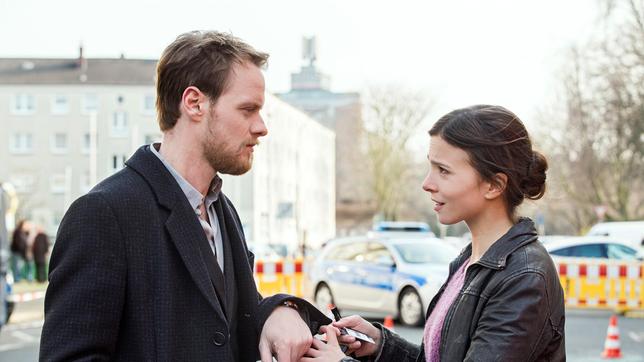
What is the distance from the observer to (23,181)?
84625 mm

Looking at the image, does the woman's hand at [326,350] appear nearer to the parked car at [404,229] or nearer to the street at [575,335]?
the street at [575,335]

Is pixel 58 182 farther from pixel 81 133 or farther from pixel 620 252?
pixel 620 252

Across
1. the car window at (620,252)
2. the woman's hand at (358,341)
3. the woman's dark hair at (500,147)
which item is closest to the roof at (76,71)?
the car window at (620,252)

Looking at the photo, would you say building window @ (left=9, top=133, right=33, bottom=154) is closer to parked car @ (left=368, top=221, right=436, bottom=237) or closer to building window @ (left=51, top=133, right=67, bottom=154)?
building window @ (left=51, top=133, right=67, bottom=154)

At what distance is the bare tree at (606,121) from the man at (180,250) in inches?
1347

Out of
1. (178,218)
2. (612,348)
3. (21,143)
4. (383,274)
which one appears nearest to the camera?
(178,218)

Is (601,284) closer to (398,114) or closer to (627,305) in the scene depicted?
(627,305)

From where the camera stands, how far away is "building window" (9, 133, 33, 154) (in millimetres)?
86625

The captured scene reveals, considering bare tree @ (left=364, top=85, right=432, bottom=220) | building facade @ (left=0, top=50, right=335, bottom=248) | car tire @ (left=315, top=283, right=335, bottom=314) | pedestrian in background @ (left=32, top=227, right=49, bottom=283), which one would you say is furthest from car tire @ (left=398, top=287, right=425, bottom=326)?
building facade @ (left=0, top=50, right=335, bottom=248)

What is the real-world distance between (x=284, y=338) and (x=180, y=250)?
42 centimetres

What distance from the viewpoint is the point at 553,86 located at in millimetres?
50656

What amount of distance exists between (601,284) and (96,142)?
67.8 meters

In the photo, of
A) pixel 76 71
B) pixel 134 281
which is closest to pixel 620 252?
pixel 134 281

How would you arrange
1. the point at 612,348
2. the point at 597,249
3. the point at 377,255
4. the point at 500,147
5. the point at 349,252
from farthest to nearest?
the point at 597,249 → the point at 349,252 → the point at 377,255 → the point at 612,348 → the point at 500,147
